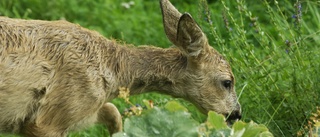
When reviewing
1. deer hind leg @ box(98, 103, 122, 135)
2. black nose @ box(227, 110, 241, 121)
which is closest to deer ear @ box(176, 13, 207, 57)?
black nose @ box(227, 110, 241, 121)

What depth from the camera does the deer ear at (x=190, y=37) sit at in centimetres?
873

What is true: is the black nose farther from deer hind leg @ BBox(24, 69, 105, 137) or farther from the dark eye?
deer hind leg @ BBox(24, 69, 105, 137)

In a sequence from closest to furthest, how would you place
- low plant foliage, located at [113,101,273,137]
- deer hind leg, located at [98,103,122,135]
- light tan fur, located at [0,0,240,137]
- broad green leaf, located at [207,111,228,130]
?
low plant foliage, located at [113,101,273,137], broad green leaf, located at [207,111,228,130], light tan fur, located at [0,0,240,137], deer hind leg, located at [98,103,122,135]

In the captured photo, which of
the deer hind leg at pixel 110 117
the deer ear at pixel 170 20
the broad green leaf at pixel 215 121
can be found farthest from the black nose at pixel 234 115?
the broad green leaf at pixel 215 121

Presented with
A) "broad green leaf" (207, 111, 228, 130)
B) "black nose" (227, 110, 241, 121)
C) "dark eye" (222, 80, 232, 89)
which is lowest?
"black nose" (227, 110, 241, 121)

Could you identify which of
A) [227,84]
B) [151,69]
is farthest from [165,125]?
[227,84]

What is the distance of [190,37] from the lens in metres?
8.95

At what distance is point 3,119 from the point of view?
8555mm

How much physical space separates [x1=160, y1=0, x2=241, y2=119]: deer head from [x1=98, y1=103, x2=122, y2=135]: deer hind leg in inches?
22.3

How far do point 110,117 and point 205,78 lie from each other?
34.3 inches

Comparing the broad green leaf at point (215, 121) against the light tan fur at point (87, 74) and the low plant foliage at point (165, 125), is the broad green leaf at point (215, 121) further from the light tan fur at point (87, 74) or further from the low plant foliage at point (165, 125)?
the light tan fur at point (87, 74)

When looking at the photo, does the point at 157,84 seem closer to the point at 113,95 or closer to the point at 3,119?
the point at 113,95

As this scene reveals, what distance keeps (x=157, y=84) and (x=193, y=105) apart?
23.8 inches

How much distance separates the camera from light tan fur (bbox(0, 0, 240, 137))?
855 centimetres
